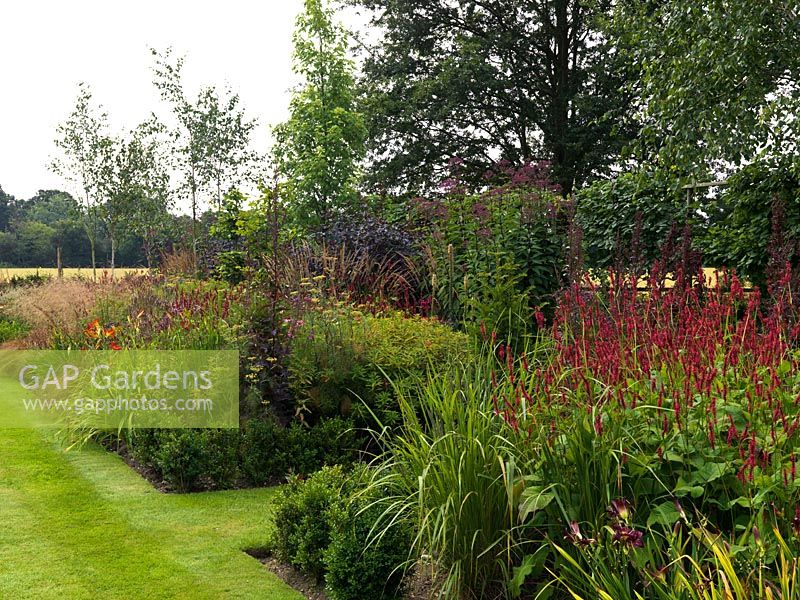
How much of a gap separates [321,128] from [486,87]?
865 cm

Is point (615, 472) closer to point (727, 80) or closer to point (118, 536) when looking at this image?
point (118, 536)

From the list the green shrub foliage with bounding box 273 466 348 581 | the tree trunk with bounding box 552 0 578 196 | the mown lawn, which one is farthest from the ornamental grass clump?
the tree trunk with bounding box 552 0 578 196

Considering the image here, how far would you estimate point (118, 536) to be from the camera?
14.1ft

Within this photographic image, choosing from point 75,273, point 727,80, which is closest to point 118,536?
point 727,80

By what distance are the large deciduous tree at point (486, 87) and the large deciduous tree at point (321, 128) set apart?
7353 mm

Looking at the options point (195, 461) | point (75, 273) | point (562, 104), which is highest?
point (562, 104)

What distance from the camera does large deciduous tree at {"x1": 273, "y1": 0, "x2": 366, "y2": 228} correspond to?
39.7ft

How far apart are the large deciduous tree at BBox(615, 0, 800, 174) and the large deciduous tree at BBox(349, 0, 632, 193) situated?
34.8 feet

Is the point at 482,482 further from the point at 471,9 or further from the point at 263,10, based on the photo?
the point at 471,9

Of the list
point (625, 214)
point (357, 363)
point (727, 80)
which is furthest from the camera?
point (625, 214)

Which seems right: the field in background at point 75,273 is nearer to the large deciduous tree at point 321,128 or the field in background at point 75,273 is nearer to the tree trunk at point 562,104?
the large deciduous tree at point 321,128

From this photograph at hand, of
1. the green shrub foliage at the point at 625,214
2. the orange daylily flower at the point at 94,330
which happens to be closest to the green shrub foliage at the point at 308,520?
the orange daylily flower at the point at 94,330

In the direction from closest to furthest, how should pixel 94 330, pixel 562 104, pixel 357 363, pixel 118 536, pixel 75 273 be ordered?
1. pixel 118 536
2. pixel 357 363
3. pixel 94 330
4. pixel 75 273
5. pixel 562 104

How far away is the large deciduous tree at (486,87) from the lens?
19688 millimetres
